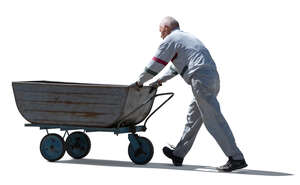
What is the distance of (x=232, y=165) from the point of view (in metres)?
10.9

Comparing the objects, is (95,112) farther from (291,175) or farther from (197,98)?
(291,175)

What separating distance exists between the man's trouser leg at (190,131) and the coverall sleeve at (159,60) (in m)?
0.64

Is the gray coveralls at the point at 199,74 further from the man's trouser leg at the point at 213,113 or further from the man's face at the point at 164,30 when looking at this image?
the man's face at the point at 164,30

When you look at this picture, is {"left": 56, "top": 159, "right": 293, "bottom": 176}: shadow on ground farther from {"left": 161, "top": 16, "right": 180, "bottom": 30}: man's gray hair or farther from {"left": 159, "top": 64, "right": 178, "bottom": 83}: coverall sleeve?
{"left": 161, "top": 16, "right": 180, "bottom": 30}: man's gray hair

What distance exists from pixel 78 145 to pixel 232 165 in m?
A: 2.01

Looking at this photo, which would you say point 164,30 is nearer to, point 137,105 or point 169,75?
point 169,75

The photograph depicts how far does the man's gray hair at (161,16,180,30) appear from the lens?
1122 cm

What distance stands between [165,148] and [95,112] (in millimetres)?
960

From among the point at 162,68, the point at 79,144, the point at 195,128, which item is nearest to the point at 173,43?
the point at 162,68

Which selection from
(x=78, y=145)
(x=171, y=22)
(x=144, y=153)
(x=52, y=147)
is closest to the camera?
(x=171, y=22)

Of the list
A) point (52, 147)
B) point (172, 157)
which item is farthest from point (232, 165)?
point (52, 147)

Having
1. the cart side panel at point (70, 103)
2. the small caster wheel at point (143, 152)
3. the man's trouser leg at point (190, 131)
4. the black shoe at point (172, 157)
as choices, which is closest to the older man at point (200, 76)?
the man's trouser leg at point (190, 131)

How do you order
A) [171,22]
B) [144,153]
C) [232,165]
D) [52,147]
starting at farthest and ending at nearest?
[52,147]
[144,153]
[171,22]
[232,165]

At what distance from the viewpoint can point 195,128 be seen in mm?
11320
